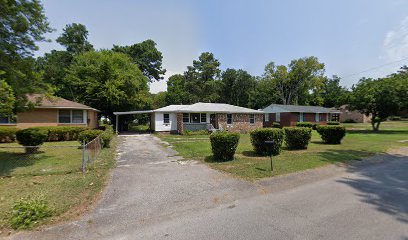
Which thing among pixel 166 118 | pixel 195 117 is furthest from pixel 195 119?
pixel 166 118

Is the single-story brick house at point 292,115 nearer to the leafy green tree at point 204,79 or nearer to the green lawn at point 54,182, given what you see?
the leafy green tree at point 204,79

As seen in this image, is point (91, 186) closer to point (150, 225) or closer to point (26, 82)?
point (150, 225)

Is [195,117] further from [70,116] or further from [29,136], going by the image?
[29,136]

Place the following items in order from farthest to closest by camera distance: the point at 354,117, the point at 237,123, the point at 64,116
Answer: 1. the point at 354,117
2. the point at 237,123
3. the point at 64,116

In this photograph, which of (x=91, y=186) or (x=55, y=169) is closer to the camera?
(x=91, y=186)

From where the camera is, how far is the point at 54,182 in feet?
21.1

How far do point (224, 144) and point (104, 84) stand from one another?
22.7 meters

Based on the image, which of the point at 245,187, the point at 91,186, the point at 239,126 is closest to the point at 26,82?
the point at 91,186

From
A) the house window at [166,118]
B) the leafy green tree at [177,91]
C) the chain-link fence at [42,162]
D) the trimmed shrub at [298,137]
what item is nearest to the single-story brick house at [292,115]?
the house window at [166,118]

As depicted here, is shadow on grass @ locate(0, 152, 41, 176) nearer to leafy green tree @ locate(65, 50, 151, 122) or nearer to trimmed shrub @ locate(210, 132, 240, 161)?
trimmed shrub @ locate(210, 132, 240, 161)

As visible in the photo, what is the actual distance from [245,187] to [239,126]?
20050 mm

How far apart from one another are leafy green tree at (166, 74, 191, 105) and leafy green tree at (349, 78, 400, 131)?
3234cm

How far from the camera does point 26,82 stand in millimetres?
9477

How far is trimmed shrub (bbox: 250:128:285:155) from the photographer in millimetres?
9977
